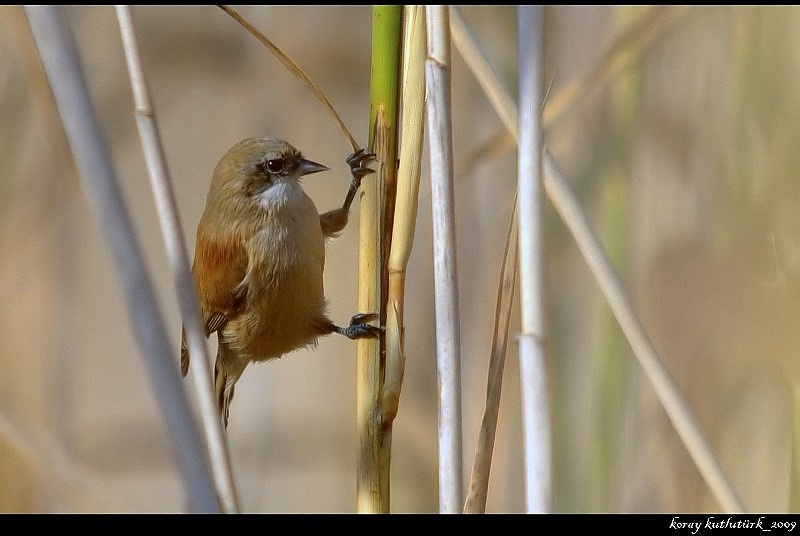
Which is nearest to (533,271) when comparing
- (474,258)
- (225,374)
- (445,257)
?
(445,257)

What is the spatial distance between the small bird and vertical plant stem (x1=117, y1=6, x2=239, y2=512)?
77 centimetres

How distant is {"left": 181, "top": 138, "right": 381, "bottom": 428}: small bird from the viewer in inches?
78.8

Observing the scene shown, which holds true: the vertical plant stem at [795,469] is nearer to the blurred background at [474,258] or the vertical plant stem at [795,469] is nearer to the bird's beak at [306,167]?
the blurred background at [474,258]

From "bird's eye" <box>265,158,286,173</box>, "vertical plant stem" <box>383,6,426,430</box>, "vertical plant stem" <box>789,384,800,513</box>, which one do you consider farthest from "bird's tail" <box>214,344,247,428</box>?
"vertical plant stem" <box>789,384,800,513</box>

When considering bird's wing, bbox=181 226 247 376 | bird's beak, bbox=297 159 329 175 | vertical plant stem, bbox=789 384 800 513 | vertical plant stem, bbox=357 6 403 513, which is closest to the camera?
vertical plant stem, bbox=357 6 403 513

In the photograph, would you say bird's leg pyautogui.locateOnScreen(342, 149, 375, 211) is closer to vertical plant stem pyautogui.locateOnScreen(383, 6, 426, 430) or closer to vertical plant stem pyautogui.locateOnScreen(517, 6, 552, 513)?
vertical plant stem pyautogui.locateOnScreen(383, 6, 426, 430)

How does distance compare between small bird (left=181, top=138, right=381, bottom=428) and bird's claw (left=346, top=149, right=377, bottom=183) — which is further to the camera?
small bird (left=181, top=138, right=381, bottom=428)

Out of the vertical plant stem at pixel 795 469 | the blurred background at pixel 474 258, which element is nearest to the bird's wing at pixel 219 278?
the blurred background at pixel 474 258

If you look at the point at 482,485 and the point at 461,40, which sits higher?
the point at 461,40

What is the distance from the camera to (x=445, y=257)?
4.05 ft
